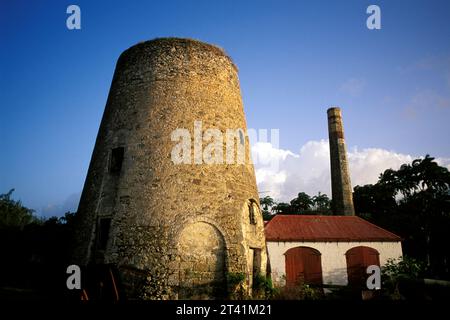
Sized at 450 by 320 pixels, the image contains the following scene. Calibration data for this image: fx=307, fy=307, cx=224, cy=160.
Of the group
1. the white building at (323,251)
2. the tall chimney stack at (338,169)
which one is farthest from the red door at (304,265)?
the tall chimney stack at (338,169)

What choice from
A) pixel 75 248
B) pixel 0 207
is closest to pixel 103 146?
pixel 75 248

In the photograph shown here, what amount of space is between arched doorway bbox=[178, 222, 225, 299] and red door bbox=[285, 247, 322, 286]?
9.52 meters

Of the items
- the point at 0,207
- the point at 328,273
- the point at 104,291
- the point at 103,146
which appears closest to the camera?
the point at 104,291

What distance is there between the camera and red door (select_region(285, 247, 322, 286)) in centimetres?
1788

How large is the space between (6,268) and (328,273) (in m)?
17.4

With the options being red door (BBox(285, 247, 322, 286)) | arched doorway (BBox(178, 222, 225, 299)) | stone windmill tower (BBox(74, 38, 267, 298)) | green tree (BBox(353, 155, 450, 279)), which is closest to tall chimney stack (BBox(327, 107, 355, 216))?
green tree (BBox(353, 155, 450, 279))

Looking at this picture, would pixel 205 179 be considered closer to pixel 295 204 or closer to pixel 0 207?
pixel 0 207

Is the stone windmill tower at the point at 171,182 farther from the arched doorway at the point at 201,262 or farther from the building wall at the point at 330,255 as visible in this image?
the building wall at the point at 330,255

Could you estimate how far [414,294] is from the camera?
12.1m

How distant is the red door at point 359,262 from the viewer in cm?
1866

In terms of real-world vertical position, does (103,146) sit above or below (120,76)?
below

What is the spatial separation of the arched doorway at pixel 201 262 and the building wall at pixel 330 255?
8786 millimetres

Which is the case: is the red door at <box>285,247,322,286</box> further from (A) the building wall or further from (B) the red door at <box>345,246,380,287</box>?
(B) the red door at <box>345,246,380,287</box>

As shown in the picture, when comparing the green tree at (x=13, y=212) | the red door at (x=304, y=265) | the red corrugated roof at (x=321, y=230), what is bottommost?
the red door at (x=304, y=265)
